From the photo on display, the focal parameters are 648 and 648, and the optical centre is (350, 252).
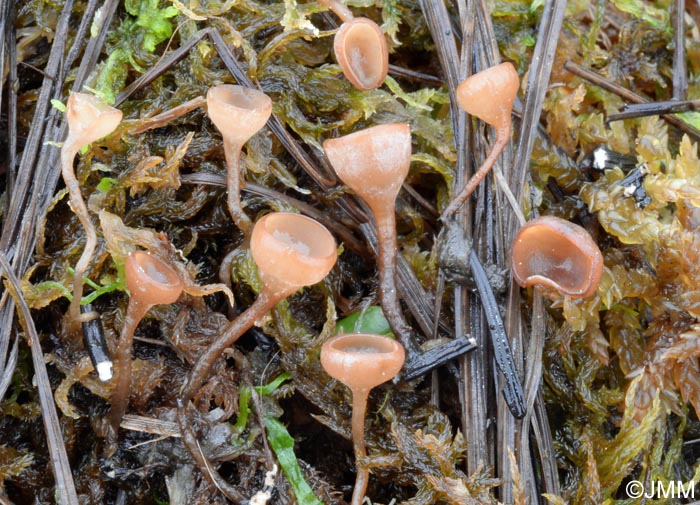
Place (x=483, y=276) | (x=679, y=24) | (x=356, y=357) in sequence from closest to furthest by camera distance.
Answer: (x=356, y=357) < (x=483, y=276) < (x=679, y=24)

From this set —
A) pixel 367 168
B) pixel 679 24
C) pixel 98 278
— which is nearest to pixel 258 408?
pixel 98 278

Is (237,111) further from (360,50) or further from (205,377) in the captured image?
(205,377)

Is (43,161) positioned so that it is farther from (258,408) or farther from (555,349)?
(555,349)

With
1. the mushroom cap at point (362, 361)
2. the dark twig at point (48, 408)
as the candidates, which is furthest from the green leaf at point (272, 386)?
the dark twig at point (48, 408)

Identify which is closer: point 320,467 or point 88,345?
point 88,345

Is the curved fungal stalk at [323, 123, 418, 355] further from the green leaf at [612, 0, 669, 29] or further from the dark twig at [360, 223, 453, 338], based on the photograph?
the green leaf at [612, 0, 669, 29]

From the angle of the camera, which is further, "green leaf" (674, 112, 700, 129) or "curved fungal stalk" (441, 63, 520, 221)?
"green leaf" (674, 112, 700, 129)

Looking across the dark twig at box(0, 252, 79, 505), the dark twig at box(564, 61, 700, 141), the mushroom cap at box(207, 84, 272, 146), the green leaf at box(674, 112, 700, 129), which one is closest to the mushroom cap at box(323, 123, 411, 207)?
the mushroom cap at box(207, 84, 272, 146)

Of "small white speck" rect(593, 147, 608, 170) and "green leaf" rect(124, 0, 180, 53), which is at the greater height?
"green leaf" rect(124, 0, 180, 53)
